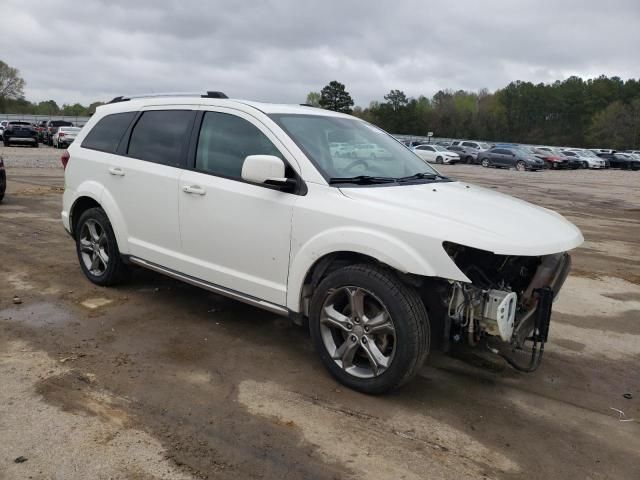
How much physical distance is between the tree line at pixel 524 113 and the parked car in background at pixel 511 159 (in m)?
62.8

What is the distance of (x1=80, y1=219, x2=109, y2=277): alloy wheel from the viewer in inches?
215

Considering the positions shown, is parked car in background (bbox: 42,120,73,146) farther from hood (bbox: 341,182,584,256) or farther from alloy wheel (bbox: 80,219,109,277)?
hood (bbox: 341,182,584,256)

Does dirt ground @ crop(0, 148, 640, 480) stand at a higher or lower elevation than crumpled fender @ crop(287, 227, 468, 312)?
lower

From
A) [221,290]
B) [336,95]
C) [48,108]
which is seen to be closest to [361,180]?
[221,290]

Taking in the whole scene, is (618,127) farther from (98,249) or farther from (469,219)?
(469,219)

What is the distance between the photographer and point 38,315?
484 cm

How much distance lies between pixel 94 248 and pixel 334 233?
3.06 m

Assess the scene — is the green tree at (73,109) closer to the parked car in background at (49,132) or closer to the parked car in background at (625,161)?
the parked car in background at (49,132)

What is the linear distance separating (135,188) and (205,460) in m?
2.78

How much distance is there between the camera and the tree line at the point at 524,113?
351ft

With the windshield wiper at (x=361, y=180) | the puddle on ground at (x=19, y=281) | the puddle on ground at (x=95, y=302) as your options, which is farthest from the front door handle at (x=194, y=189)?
the puddle on ground at (x=19, y=281)

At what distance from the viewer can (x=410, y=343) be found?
3.36 metres

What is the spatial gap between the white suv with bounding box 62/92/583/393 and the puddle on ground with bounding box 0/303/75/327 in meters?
0.74

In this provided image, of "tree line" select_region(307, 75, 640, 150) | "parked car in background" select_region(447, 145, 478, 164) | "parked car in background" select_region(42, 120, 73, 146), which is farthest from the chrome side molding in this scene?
"tree line" select_region(307, 75, 640, 150)
